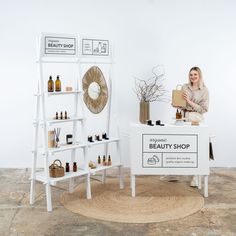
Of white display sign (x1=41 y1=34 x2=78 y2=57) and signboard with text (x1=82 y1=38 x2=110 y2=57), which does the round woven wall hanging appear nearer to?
signboard with text (x1=82 y1=38 x2=110 y2=57)

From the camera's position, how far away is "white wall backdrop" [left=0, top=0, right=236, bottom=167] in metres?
6.27

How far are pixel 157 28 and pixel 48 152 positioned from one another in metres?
2.74

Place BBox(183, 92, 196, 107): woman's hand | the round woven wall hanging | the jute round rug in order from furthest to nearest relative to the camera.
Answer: BBox(183, 92, 196, 107): woman's hand → the round woven wall hanging → the jute round rug

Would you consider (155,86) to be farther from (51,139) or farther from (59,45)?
(51,139)

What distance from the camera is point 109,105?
5410 mm

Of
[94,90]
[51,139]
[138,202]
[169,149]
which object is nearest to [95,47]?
[94,90]

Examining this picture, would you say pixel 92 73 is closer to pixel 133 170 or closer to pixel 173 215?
pixel 133 170

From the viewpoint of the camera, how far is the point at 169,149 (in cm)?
501

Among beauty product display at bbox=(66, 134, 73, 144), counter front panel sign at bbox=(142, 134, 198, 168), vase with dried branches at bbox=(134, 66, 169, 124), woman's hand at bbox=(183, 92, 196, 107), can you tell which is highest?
vase with dried branches at bbox=(134, 66, 169, 124)

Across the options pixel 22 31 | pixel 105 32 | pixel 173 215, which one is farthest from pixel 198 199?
pixel 22 31

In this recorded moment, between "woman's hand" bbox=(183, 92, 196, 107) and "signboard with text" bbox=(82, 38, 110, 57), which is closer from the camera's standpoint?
"signboard with text" bbox=(82, 38, 110, 57)

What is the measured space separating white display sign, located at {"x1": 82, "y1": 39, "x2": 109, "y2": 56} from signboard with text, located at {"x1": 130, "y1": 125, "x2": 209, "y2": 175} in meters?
0.97

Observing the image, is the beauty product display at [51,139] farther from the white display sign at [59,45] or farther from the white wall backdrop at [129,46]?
the white wall backdrop at [129,46]

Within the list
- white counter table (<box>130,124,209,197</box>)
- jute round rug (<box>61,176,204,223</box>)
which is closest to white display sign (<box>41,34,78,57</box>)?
white counter table (<box>130,124,209,197</box>)
